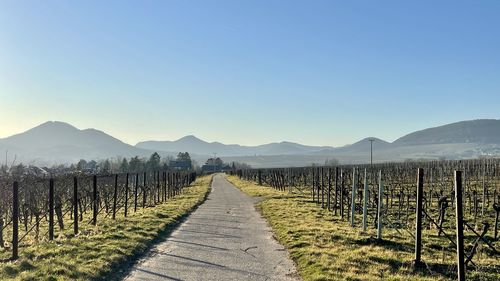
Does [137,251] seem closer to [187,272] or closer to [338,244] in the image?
[187,272]

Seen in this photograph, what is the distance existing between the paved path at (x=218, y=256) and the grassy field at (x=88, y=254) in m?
0.52

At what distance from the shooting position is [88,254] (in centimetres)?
1129

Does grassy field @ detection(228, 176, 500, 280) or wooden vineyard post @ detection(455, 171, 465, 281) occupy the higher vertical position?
wooden vineyard post @ detection(455, 171, 465, 281)

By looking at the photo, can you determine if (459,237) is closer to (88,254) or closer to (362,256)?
(362,256)

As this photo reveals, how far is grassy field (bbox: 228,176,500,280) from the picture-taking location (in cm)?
937

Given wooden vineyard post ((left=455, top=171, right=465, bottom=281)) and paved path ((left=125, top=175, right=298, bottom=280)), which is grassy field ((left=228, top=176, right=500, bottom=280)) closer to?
paved path ((left=125, top=175, right=298, bottom=280))

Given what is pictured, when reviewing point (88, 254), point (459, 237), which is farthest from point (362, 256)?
point (88, 254)

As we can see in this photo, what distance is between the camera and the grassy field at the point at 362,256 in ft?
30.7

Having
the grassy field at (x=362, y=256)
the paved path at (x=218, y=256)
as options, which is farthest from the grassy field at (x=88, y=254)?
the grassy field at (x=362, y=256)

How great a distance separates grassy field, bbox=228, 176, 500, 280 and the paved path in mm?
529

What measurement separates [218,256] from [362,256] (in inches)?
140

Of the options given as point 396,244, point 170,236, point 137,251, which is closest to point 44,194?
point 170,236

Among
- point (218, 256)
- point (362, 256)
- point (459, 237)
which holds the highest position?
point (459, 237)

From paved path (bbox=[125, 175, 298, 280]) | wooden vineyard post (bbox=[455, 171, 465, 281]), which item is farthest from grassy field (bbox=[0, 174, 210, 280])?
wooden vineyard post (bbox=[455, 171, 465, 281])
